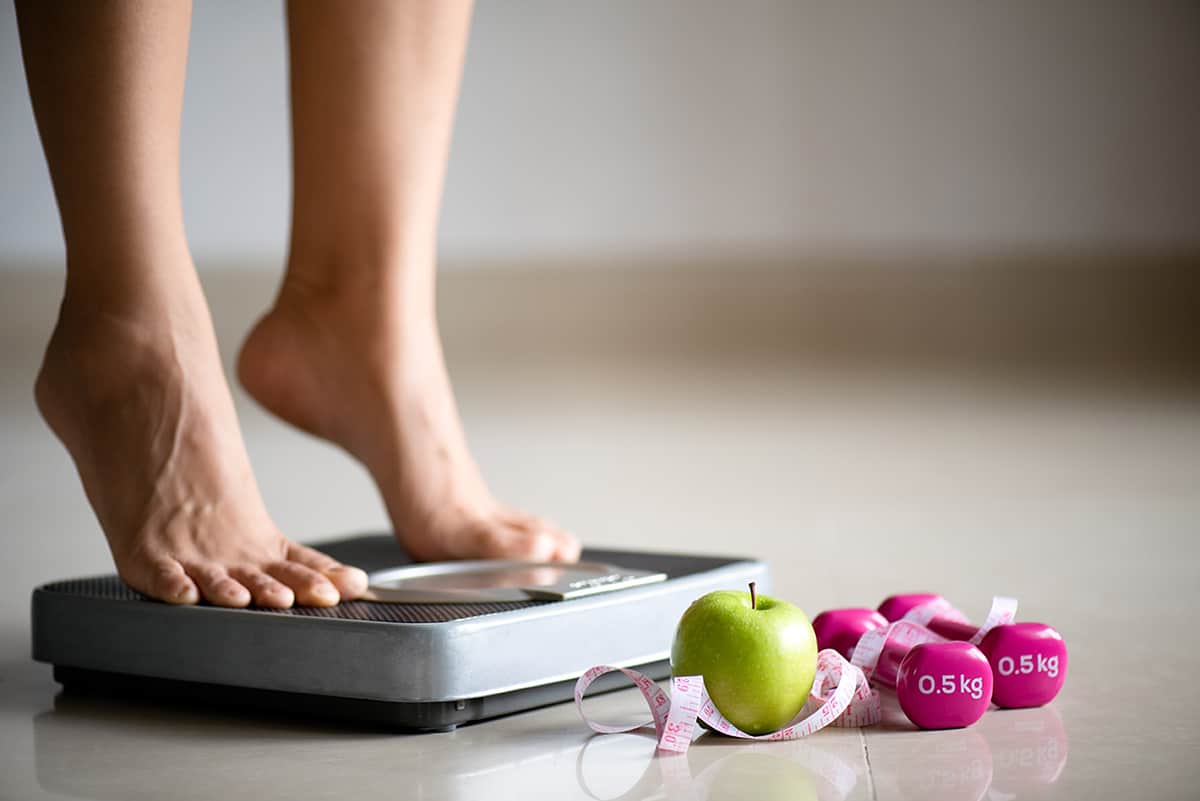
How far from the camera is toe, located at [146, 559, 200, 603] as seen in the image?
1.25m

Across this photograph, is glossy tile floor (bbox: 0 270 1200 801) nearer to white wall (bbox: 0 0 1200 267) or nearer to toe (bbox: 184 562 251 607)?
toe (bbox: 184 562 251 607)

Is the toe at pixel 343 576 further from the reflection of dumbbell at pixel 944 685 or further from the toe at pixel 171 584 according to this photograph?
the reflection of dumbbell at pixel 944 685

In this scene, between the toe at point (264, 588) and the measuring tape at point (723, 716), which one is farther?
the toe at point (264, 588)

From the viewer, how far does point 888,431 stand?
11.3ft

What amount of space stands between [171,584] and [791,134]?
6479 millimetres

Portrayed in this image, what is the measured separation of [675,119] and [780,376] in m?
3.06

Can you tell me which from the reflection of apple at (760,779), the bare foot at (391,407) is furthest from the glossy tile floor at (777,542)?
the bare foot at (391,407)

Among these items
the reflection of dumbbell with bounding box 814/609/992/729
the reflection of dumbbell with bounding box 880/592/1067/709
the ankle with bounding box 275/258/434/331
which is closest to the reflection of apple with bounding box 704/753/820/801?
the reflection of dumbbell with bounding box 814/609/992/729

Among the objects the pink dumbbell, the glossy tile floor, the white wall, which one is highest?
the white wall

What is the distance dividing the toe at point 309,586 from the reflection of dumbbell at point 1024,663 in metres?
0.53

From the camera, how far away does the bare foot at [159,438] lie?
4.33 feet

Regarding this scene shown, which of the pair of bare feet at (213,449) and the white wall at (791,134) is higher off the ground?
the white wall at (791,134)

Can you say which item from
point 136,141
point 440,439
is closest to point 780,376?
point 440,439

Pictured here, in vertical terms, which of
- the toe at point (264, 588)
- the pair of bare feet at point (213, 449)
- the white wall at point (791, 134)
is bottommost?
the toe at point (264, 588)
